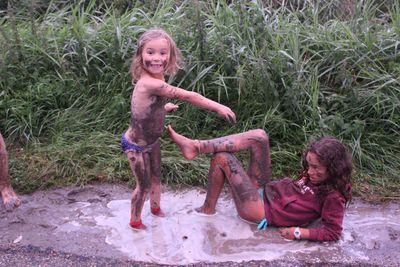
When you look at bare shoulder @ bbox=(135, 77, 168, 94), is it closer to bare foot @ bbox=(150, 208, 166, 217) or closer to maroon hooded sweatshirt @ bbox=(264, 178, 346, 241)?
bare foot @ bbox=(150, 208, 166, 217)

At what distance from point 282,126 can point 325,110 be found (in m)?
0.41

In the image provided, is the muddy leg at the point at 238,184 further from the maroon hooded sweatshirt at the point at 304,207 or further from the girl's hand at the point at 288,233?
the girl's hand at the point at 288,233

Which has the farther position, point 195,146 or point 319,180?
point 195,146

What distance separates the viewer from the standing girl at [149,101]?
3.22 metres

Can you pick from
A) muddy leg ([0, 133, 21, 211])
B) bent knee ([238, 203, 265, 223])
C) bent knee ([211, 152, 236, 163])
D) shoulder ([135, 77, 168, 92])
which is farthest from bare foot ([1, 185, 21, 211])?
bent knee ([238, 203, 265, 223])

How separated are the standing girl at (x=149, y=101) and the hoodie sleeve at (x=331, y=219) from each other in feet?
2.49

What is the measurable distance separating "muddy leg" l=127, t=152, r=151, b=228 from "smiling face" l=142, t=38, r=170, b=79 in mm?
513

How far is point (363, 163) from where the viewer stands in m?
4.46

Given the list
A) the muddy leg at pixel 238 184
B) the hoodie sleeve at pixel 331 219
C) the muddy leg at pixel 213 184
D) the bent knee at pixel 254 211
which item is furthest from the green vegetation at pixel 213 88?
the hoodie sleeve at pixel 331 219

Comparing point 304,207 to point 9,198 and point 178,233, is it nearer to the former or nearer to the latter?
point 178,233

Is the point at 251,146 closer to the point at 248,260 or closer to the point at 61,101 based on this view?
the point at 248,260

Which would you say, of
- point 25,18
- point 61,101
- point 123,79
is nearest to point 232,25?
point 123,79

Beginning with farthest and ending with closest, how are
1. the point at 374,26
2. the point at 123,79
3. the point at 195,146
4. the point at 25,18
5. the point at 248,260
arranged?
1. the point at 25,18
2. the point at 374,26
3. the point at 123,79
4. the point at 195,146
5. the point at 248,260

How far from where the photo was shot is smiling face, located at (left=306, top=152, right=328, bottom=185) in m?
3.32
